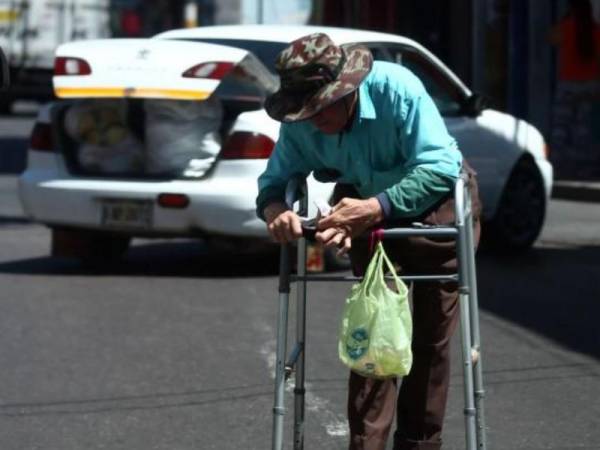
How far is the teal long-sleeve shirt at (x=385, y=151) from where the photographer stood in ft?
17.1

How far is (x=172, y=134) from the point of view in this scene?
11250 millimetres

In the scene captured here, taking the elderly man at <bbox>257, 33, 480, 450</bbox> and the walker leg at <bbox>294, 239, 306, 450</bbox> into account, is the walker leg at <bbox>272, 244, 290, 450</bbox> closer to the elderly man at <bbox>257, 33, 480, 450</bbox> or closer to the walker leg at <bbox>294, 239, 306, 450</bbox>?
the elderly man at <bbox>257, 33, 480, 450</bbox>

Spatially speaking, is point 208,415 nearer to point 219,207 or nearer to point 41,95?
point 219,207

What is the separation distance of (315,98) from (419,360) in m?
1.05

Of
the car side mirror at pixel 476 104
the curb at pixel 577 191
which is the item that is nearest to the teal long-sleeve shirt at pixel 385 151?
the car side mirror at pixel 476 104

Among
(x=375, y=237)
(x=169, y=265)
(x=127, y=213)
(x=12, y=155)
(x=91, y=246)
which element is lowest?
(x=12, y=155)

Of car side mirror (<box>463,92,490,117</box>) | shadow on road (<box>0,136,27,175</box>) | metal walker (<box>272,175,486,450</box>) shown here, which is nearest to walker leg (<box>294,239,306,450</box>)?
metal walker (<box>272,175,486,450</box>)

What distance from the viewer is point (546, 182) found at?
1323 centimetres

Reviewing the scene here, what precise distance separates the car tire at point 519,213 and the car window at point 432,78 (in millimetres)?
937

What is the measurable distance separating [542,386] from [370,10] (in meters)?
22.6

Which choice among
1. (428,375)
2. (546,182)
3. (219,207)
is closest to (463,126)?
(546,182)

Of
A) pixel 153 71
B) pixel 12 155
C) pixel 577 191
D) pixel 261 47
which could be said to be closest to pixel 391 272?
pixel 153 71

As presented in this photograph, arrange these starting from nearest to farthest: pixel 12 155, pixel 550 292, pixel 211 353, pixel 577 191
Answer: pixel 211 353 < pixel 550 292 < pixel 577 191 < pixel 12 155

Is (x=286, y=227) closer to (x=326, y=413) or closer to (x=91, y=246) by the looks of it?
(x=326, y=413)
